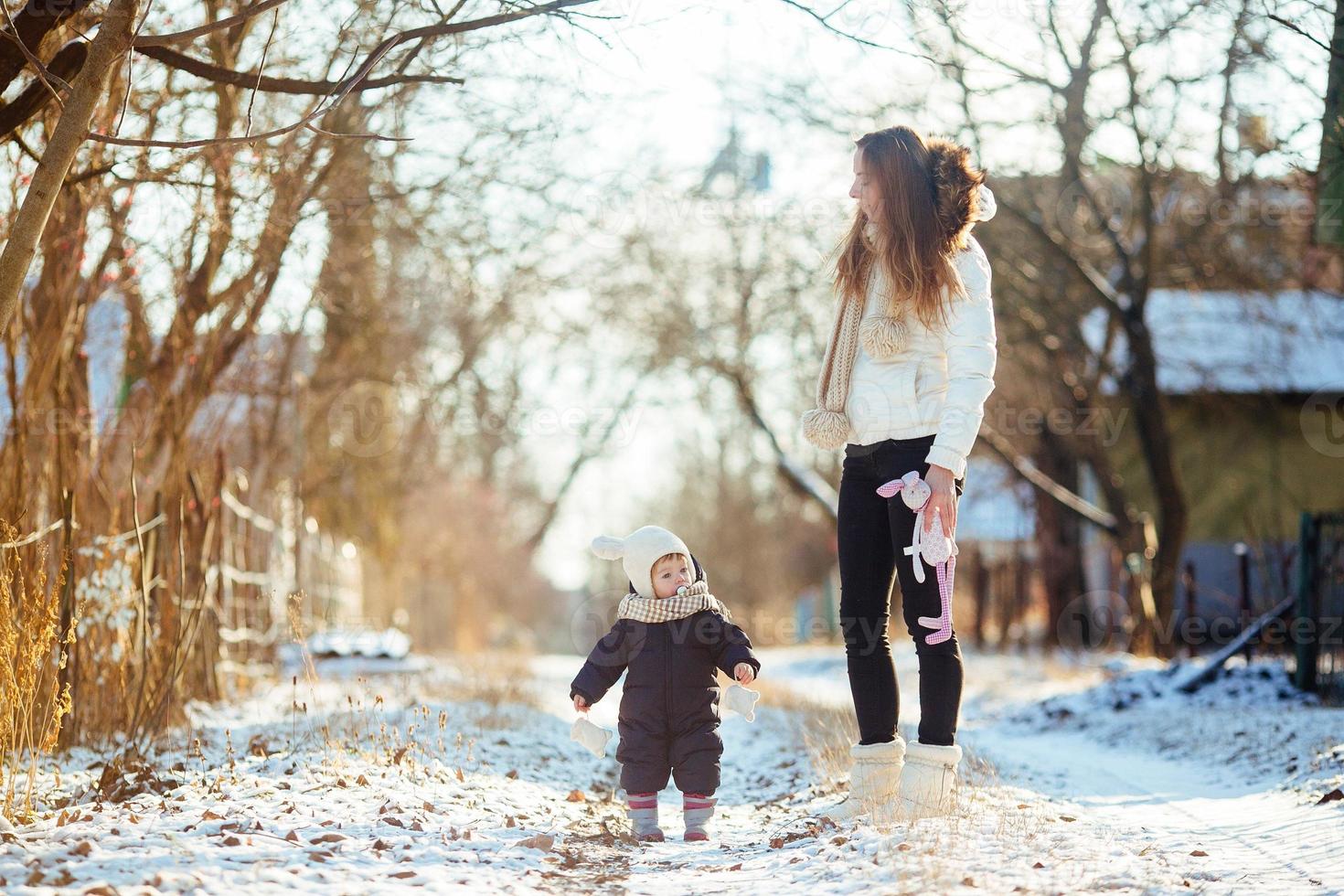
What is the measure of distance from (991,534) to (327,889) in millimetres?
26115

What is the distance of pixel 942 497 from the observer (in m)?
3.96

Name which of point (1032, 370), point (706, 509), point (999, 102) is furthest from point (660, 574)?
point (706, 509)

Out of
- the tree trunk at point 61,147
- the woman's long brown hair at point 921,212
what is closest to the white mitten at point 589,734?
the woman's long brown hair at point 921,212

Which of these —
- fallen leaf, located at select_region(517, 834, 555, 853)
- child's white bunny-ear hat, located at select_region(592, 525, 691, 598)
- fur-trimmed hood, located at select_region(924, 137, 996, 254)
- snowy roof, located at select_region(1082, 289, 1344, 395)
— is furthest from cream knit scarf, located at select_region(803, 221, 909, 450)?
snowy roof, located at select_region(1082, 289, 1344, 395)

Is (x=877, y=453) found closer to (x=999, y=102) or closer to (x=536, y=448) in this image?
(x=999, y=102)

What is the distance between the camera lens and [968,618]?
25.1 meters

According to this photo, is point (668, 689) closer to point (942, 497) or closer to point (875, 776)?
point (875, 776)

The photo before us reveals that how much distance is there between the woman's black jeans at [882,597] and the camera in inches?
163

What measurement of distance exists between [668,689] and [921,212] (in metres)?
1.71

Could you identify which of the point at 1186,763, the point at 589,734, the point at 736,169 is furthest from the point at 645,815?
the point at 736,169

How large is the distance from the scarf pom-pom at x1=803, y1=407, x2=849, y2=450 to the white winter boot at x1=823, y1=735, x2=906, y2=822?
916 millimetres

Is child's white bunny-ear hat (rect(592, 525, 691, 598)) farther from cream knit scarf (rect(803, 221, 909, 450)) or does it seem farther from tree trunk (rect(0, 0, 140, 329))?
tree trunk (rect(0, 0, 140, 329))

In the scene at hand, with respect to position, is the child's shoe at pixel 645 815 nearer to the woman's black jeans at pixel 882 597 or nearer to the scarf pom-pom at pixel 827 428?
the woman's black jeans at pixel 882 597

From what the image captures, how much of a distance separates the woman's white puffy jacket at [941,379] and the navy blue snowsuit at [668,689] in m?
0.87
